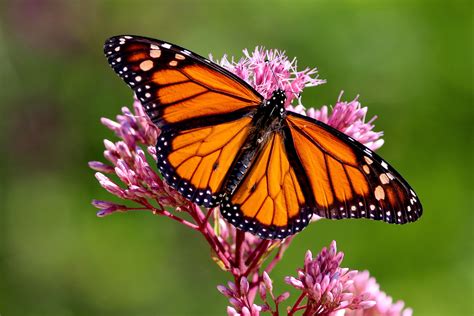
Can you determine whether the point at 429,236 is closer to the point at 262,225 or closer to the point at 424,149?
the point at 424,149

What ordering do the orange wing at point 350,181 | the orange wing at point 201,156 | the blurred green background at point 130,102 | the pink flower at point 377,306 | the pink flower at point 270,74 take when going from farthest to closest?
the blurred green background at point 130,102
the pink flower at point 377,306
the pink flower at point 270,74
the orange wing at point 201,156
the orange wing at point 350,181

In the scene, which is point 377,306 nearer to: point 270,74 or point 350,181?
point 350,181

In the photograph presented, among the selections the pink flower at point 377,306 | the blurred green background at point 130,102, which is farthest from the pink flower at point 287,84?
the blurred green background at point 130,102

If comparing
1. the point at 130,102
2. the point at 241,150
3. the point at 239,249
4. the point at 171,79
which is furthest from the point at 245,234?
the point at 130,102

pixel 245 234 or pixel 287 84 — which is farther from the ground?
pixel 287 84

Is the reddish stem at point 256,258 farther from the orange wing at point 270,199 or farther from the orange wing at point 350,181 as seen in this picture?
the orange wing at point 350,181

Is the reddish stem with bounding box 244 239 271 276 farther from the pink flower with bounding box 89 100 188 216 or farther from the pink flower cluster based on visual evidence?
the pink flower with bounding box 89 100 188 216
